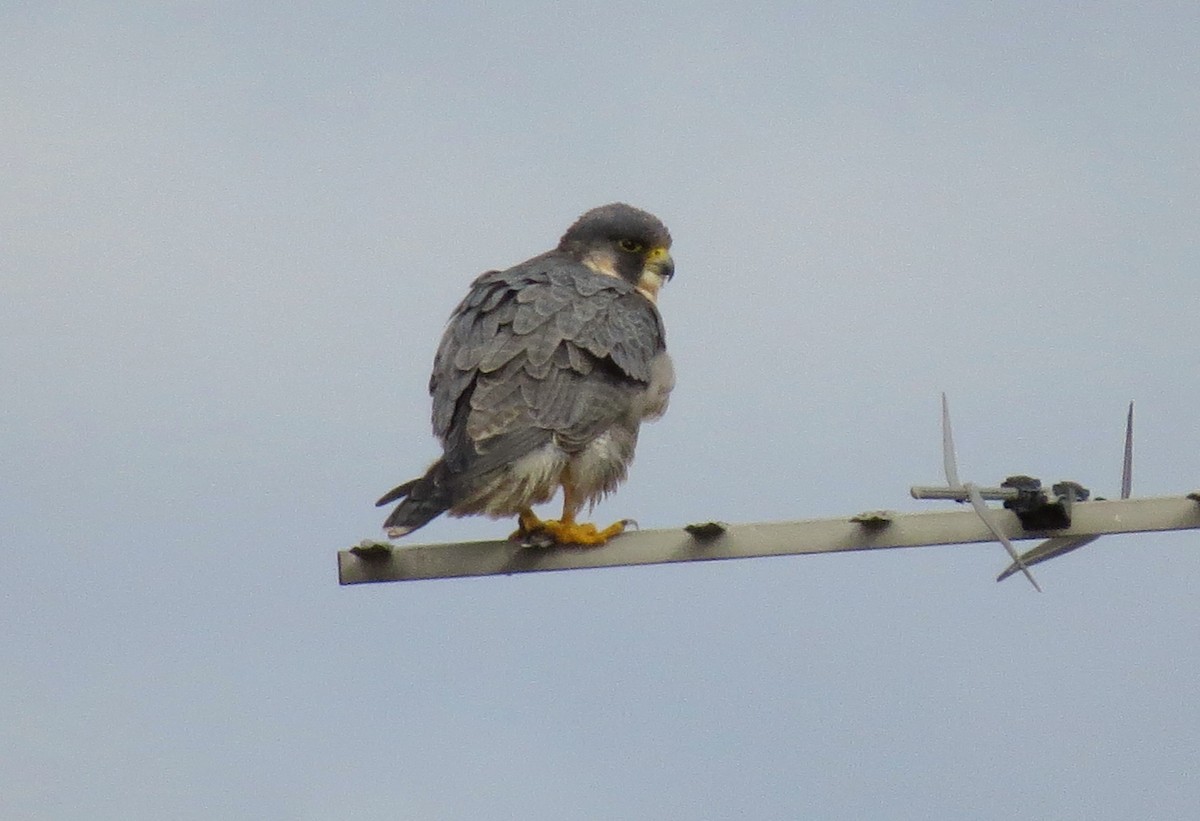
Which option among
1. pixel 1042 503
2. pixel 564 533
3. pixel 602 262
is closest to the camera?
pixel 1042 503

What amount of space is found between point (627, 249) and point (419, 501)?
8.04 feet

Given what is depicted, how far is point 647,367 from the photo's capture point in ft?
27.3

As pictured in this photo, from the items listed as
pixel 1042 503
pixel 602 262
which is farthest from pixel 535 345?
pixel 1042 503

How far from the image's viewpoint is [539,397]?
25.7ft

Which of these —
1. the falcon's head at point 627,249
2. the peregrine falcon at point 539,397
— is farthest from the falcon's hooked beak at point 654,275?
the peregrine falcon at point 539,397

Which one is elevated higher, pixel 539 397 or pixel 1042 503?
pixel 539 397

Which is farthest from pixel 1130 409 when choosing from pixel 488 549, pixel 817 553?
pixel 488 549

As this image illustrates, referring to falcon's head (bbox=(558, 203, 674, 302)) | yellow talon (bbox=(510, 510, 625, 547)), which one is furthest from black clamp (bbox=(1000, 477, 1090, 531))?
falcon's head (bbox=(558, 203, 674, 302))

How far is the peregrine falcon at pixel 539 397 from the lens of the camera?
762 cm

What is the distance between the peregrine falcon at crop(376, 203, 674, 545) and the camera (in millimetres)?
7621

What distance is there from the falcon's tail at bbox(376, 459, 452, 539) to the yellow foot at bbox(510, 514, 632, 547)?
30 centimetres

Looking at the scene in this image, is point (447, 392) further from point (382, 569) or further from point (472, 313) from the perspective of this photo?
point (382, 569)

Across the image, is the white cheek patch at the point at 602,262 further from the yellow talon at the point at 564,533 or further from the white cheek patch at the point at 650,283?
the yellow talon at the point at 564,533

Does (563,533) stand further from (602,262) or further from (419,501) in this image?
(602,262)
